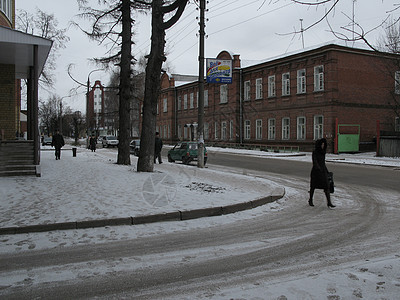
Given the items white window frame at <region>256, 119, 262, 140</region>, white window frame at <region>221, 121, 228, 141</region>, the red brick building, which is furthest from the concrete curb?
white window frame at <region>221, 121, 228, 141</region>

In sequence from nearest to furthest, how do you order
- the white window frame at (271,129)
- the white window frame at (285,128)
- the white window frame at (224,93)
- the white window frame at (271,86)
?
the white window frame at (285,128)
the white window frame at (271,129)
the white window frame at (271,86)
the white window frame at (224,93)

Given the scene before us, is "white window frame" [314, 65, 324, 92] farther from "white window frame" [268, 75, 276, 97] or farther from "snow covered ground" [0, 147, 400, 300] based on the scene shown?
"snow covered ground" [0, 147, 400, 300]

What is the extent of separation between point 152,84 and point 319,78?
72.7 feet

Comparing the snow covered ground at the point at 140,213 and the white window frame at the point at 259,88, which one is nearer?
the snow covered ground at the point at 140,213

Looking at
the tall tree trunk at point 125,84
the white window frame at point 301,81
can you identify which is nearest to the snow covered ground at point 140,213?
the tall tree trunk at point 125,84

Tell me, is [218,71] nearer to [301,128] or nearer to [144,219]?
[144,219]

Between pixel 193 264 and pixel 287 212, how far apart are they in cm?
415

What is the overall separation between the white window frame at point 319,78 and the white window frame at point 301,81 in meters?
1.36

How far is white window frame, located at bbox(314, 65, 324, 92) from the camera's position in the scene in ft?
102

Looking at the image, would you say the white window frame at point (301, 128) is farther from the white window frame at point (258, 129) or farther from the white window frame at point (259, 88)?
the white window frame at point (259, 88)

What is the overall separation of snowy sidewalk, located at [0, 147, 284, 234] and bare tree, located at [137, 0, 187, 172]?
123 cm

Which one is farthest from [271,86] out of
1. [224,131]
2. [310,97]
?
[224,131]

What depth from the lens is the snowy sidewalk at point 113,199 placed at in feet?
22.5

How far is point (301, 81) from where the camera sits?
3328cm
